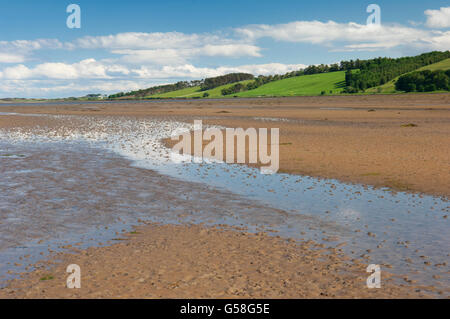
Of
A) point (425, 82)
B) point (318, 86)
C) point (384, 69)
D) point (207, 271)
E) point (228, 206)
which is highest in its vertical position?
point (384, 69)

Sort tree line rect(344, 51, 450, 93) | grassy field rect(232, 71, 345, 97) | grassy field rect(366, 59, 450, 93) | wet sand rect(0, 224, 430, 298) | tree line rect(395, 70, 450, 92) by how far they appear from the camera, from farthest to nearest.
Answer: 1. grassy field rect(232, 71, 345, 97)
2. tree line rect(344, 51, 450, 93)
3. grassy field rect(366, 59, 450, 93)
4. tree line rect(395, 70, 450, 92)
5. wet sand rect(0, 224, 430, 298)

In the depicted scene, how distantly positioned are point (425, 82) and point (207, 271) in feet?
375

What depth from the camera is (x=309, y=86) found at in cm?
16812

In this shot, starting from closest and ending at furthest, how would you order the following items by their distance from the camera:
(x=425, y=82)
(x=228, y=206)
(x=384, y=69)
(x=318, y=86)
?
1. (x=228, y=206)
2. (x=425, y=82)
3. (x=384, y=69)
4. (x=318, y=86)

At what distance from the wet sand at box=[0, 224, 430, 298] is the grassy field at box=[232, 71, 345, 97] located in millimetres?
137560

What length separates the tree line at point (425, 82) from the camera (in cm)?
10269

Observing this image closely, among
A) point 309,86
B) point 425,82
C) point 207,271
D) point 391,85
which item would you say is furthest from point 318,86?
point 207,271

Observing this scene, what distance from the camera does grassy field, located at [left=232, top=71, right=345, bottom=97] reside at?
151175 millimetres

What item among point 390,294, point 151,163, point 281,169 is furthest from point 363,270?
point 151,163

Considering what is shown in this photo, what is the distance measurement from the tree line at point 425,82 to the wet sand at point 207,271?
356 feet

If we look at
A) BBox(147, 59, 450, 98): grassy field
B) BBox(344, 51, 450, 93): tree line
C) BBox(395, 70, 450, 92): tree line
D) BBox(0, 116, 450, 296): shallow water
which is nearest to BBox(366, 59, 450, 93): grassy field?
BBox(147, 59, 450, 98): grassy field

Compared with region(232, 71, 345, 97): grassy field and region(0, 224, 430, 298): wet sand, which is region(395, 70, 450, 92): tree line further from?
region(0, 224, 430, 298): wet sand

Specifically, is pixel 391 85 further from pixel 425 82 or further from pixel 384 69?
pixel 384 69

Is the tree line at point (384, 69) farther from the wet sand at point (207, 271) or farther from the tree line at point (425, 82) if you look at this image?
the wet sand at point (207, 271)
